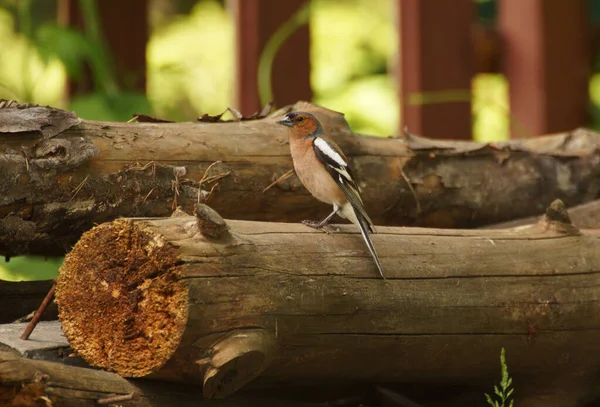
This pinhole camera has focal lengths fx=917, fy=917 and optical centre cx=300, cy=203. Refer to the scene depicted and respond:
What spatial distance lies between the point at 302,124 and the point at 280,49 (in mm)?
2106

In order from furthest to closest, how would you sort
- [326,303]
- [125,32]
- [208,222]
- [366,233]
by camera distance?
[125,32], [366,233], [326,303], [208,222]

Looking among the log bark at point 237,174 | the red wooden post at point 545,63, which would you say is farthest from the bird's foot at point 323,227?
the red wooden post at point 545,63

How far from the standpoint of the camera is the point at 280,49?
5.73 metres

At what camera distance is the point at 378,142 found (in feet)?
14.6

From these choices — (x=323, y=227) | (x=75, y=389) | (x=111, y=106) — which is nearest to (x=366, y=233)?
(x=323, y=227)

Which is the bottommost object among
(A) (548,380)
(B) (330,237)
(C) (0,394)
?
(A) (548,380)

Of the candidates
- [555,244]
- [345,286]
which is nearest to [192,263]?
[345,286]

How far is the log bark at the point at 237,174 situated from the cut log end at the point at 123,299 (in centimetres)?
57

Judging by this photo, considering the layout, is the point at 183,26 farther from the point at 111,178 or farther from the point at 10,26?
the point at 111,178

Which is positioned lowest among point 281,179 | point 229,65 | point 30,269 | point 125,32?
point 30,269

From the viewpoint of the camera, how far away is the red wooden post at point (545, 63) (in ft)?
20.5

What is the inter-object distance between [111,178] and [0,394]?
1198 millimetres

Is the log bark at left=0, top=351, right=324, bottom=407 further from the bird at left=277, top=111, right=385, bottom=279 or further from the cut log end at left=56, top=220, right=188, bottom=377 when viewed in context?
the bird at left=277, top=111, right=385, bottom=279

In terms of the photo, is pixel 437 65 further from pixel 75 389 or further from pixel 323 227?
pixel 75 389
